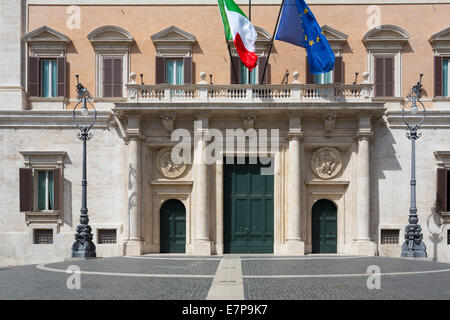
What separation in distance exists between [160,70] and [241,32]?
4441 mm

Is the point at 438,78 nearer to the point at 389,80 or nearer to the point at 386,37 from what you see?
the point at 389,80

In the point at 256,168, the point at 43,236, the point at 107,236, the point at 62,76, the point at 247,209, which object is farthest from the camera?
the point at 62,76

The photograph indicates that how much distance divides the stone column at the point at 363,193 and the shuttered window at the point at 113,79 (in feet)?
35.9

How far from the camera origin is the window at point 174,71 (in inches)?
968

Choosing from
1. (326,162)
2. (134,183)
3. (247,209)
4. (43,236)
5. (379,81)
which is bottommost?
(43,236)

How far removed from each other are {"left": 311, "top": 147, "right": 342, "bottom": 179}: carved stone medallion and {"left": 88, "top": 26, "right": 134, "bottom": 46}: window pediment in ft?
32.7

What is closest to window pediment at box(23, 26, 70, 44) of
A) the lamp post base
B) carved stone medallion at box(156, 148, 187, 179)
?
carved stone medallion at box(156, 148, 187, 179)

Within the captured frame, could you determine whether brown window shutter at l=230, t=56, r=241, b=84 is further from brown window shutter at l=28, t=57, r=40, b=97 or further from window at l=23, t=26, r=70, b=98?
brown window shutter at l=28, t=57, r=40, b=97

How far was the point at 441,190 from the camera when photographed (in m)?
23.2

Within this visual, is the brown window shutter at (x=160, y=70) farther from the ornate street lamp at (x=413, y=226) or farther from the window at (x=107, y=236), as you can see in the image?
the ornate street lamp at (x=413, y=226)

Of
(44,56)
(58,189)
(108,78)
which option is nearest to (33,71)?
(44,56)

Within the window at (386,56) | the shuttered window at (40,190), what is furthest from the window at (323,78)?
the shuttered window at (40,190)

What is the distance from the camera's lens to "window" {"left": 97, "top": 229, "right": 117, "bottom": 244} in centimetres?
2377
